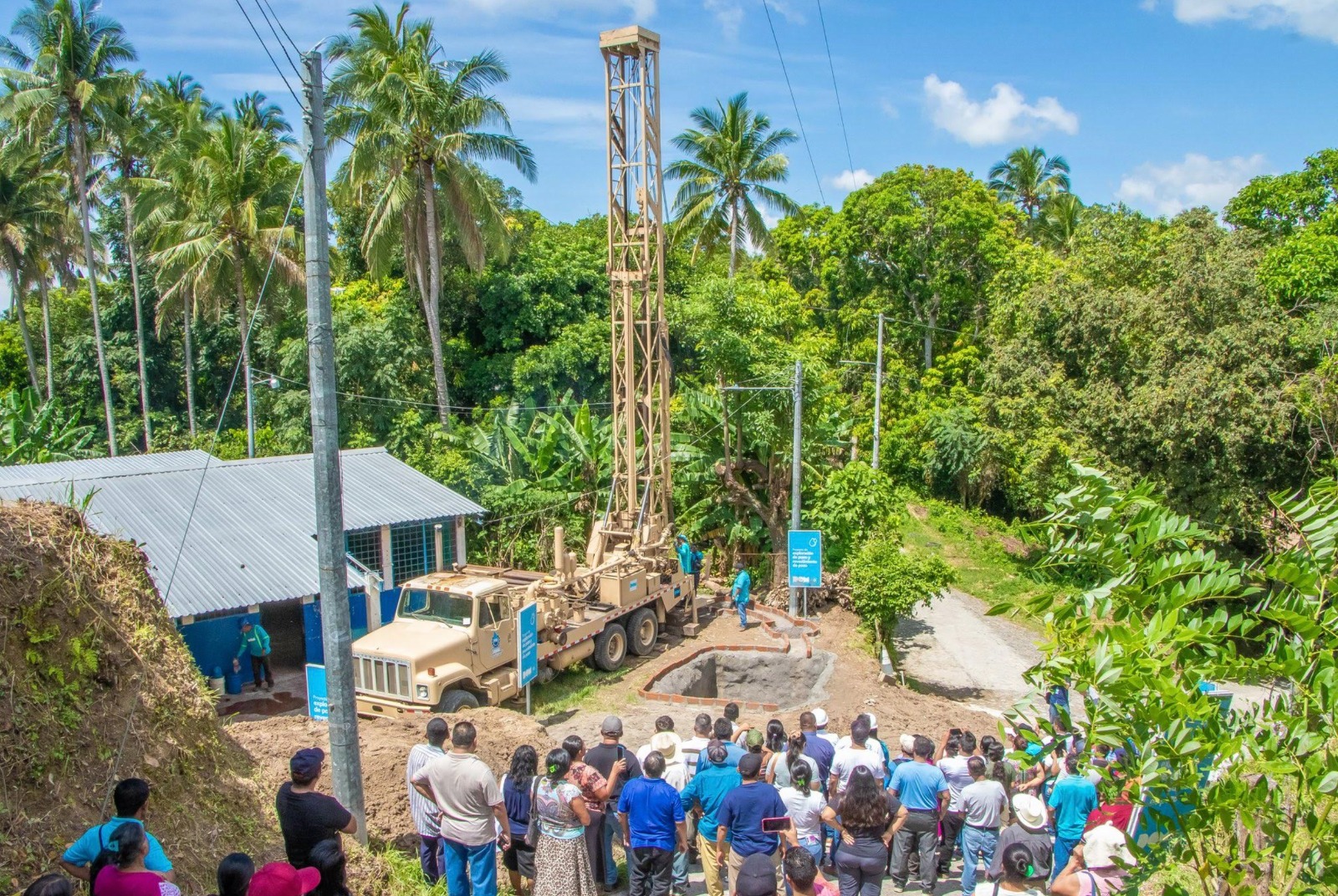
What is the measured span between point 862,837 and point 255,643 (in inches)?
447

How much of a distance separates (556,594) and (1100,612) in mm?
12271

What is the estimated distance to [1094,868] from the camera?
19.2 feet

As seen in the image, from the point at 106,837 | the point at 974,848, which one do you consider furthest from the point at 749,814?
the point at 106,837

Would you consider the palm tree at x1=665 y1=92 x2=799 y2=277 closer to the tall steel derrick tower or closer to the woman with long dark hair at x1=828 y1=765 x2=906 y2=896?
the tall steel derrick tower

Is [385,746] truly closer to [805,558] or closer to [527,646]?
[527,646]

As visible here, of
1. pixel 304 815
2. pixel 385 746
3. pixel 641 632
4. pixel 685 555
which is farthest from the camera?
pixel 685 555

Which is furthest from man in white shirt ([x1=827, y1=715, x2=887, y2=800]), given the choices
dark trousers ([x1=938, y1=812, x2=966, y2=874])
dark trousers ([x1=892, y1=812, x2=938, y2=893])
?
dark trousers ([x1=938, y1=812, x2=966, y2=874])

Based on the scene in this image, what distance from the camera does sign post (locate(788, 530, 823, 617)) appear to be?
18.5 metres

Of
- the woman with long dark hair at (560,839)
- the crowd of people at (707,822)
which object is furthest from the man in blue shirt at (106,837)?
the woman with long dark hair at (560,839)

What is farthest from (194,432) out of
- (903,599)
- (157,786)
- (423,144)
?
(157,786)

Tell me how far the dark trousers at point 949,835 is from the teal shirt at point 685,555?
10.8 m

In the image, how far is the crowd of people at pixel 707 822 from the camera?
516cm

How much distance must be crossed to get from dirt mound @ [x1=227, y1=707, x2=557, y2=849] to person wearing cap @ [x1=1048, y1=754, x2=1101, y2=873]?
5.50 meters

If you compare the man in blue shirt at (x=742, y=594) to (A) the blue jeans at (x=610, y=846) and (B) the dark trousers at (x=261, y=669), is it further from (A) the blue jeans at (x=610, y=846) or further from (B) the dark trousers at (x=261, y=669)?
(A) the blue jeans at (x=610, y=846)
